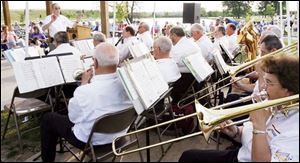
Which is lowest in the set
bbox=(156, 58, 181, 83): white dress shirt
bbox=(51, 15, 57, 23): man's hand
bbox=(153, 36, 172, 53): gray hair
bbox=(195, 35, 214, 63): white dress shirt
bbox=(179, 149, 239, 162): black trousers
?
bbox=(179, 149, 239, 162): black trousers

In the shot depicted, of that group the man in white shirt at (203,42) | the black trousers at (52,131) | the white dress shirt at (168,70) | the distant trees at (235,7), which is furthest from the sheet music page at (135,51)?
the distant trees at (235,7)

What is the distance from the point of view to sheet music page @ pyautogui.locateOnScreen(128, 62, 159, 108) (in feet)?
8.52

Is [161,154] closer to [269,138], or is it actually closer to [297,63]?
[269,138]

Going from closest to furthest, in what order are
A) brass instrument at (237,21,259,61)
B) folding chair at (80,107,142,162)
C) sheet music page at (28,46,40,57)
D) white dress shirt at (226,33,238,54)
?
1. folding chair at (80,107,142,162)
2. brass instrument at (237,21,259,61)
3. sheet music page at (28,46,40,57)
4. white dress shirt at (226,33,238,54)

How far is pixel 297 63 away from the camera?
1.73 m

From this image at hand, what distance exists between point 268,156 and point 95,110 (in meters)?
1.30

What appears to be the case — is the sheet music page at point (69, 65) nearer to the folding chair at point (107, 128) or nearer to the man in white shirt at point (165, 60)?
the man in white shirt at point (165, 60)

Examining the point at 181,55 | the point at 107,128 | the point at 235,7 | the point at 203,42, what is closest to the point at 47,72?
the point at 107,128

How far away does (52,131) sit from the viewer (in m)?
2.88

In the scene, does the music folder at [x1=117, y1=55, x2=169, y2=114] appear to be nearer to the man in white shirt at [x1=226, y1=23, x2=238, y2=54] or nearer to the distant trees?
the man in white shirt at [x1=226, y1=23, x2=238, y2=54]

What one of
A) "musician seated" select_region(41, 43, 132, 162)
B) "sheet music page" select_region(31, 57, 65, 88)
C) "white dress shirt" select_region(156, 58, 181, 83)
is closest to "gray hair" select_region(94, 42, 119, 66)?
"musician seated" select_region(41, 43, 132, 162)

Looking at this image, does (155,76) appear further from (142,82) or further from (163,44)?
(163,44)

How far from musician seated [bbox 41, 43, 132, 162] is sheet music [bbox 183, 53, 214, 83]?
4.09 ft

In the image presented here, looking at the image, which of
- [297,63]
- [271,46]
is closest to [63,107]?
[271,46]
